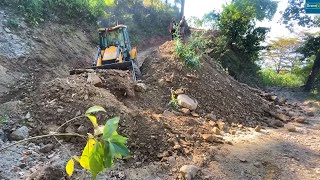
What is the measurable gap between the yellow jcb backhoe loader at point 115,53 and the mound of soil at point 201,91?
518mm

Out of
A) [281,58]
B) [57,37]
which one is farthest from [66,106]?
[281,58]

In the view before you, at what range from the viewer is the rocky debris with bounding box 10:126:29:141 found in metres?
3.97

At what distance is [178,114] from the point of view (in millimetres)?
5582

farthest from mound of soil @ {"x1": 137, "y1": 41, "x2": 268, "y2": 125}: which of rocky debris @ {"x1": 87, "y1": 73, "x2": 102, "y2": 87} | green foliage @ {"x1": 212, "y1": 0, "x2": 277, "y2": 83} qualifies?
green foliage @ {"x1": 212, "y1": 0, "x2": 277, "y2": 83}

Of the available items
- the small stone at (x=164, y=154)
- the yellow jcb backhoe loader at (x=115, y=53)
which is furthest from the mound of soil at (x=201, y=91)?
the small stone at (x=164, y=154)

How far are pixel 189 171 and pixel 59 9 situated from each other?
10081 millimetres

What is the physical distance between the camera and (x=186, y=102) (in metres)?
5.88

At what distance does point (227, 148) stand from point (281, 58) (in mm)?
21197

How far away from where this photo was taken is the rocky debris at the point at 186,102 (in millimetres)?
5848

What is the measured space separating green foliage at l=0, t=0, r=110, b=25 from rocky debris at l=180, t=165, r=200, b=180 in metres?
8.18

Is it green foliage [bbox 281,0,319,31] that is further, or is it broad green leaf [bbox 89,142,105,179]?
green foliage [bbox 281,0,319,31]

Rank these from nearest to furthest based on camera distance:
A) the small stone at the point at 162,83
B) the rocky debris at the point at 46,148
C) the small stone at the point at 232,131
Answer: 1. the rocky debris at the point at 46,148
2. the small stone at the point at 232,131
3. the small stone at the point at 162,83

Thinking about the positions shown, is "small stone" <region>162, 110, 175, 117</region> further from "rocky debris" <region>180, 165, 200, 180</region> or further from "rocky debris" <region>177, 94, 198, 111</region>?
"rocky debris" <region>180, 165, 200, 180</region>

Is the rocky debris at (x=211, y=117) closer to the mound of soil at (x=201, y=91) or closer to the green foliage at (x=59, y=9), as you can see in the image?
the mound of soil at (x=201, y=91)
